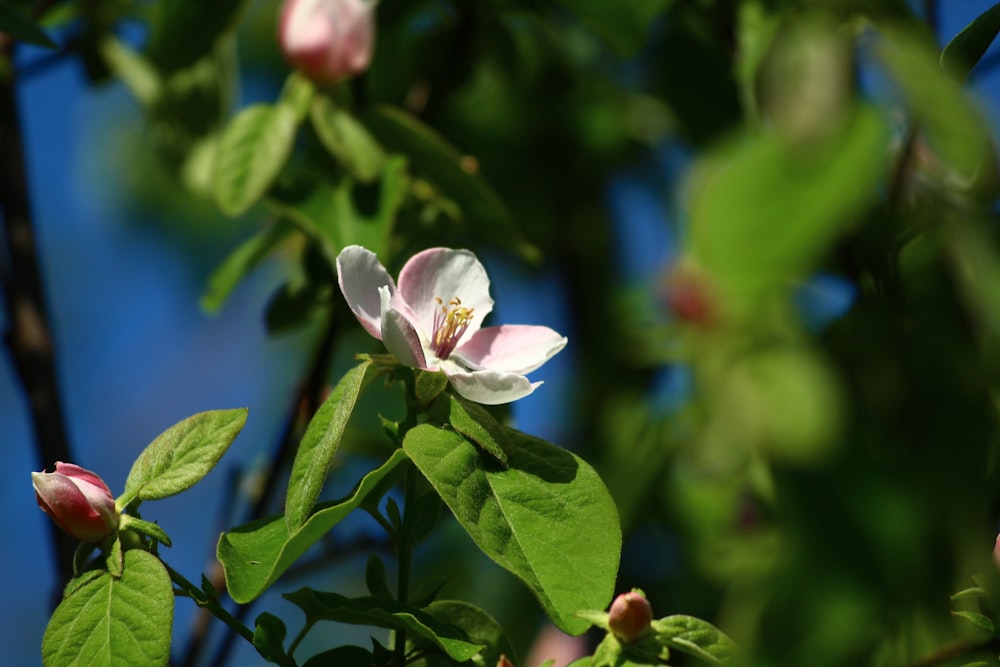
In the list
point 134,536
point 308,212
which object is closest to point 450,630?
point 134,536

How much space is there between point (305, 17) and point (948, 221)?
89 cm

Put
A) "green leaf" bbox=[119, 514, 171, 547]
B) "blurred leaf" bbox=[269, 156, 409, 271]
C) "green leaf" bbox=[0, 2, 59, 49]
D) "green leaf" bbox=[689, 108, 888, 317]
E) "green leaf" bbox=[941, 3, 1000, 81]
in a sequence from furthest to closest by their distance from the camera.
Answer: "blurred leaf" bbox=[269, 156, 409, 271]
"green leaf" bbox=[0, 2, 59, 49]
"green leaf" bbox=[119, 514, 171, 547]
"green leaf" bbox=[941, 3, 1000, 81]
"green leaf" bbox=[689, 108, 888, 317]

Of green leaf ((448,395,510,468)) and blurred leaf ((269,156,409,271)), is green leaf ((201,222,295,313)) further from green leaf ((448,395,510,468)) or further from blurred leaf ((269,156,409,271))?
green leaf ((448,395,510,468))

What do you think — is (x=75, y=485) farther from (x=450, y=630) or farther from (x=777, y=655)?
(x=777, y=655)

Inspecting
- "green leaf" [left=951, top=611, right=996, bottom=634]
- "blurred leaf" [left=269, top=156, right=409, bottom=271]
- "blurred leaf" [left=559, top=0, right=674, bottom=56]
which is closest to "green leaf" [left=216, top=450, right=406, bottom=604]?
"green leaf" [left=951, top=611, right=996, bottom=634]

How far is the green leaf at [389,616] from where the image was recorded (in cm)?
61

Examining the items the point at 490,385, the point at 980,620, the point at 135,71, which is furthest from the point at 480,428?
the point at 135,71

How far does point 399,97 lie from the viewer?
1.57 m

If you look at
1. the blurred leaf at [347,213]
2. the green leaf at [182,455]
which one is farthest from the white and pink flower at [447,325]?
the blurred leaf at [347,213]

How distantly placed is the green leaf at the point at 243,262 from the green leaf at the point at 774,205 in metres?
0.91

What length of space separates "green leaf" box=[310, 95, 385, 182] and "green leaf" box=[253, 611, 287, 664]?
555 mm

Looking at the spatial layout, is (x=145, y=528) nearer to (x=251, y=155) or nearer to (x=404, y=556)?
(x=404, y=556)

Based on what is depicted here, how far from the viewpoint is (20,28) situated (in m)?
0.90

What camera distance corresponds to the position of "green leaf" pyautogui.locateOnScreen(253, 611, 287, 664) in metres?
0.64
